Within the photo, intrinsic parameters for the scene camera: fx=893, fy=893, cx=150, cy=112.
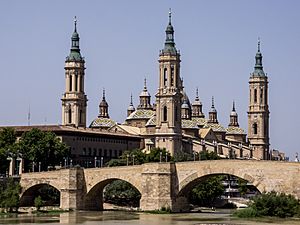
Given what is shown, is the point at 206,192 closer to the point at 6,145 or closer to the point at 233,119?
the point at 6,145

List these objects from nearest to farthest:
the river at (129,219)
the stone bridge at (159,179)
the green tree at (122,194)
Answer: the river at (129,219)
the stone bridge at (159,179)
the green tree at (122,194)

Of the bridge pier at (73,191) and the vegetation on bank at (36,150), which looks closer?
the bridge pier at (73,191)

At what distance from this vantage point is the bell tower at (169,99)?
123125mm

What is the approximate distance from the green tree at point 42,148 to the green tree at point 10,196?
11191 millimetres

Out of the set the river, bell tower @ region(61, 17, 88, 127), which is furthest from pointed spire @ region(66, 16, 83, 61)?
the river

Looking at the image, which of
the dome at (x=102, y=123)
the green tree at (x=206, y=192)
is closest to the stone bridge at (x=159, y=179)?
the green tree at (x=206, y=192)

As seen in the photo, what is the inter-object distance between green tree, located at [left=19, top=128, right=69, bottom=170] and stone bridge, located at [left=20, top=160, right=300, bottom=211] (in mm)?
11220

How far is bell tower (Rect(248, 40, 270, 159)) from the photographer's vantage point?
15038 cm

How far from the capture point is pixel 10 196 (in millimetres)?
82938

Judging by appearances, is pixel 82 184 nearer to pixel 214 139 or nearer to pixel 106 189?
pixel 106 189

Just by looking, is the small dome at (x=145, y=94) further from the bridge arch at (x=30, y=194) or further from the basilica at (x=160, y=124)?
the bridge arch at (x=30, y=194)

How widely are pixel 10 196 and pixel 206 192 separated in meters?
21.4

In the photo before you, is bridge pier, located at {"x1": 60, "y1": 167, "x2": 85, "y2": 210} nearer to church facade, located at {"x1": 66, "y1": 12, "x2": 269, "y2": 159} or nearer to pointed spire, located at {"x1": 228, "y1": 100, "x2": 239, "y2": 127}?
church facade, located at {"x1": 66, "y1": 12, "x2": 269, "y2": 159}

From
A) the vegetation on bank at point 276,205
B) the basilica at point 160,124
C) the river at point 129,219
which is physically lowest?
the river at point 129,219
